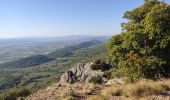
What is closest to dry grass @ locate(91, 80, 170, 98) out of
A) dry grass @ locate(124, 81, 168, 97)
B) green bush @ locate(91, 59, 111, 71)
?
dry grass @ locate(124, 81, 168, 97)

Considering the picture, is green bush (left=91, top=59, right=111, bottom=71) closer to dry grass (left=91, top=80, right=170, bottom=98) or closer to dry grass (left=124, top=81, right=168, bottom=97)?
dry grass (left=91, top=80, right=170, bottom=98)

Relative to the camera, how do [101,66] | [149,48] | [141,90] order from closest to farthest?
[141,90] < [149,48] < [101,66]

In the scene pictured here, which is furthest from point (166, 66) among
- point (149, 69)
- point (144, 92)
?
point (144, 92)

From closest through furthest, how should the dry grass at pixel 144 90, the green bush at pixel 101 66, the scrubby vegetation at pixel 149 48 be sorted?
1. the dry grass at pixel 144 90
2. the scrubby vegetation at pixel 149 48
3. the green bush at pixel 101 66

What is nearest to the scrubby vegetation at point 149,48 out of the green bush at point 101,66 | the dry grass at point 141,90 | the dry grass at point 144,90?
the dry grass at point 141,90

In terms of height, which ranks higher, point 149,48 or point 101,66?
point 149,48

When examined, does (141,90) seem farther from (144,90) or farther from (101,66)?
(101,66)

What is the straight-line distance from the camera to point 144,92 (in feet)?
48.2

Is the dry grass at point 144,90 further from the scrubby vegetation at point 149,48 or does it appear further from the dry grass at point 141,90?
the scrubby vegetation at point 149,48

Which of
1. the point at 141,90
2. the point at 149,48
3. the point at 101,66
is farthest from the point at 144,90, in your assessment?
the point at 101,66

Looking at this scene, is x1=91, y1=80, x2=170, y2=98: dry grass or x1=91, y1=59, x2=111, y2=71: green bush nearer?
x1=91, y1=80, x2=170, y2=98: dry grass

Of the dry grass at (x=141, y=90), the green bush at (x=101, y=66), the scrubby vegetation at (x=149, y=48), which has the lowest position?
the green bush at (x=101, y=66)

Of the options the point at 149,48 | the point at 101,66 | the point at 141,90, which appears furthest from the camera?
the point at 101,66

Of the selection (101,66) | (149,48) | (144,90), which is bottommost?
(101,66)
